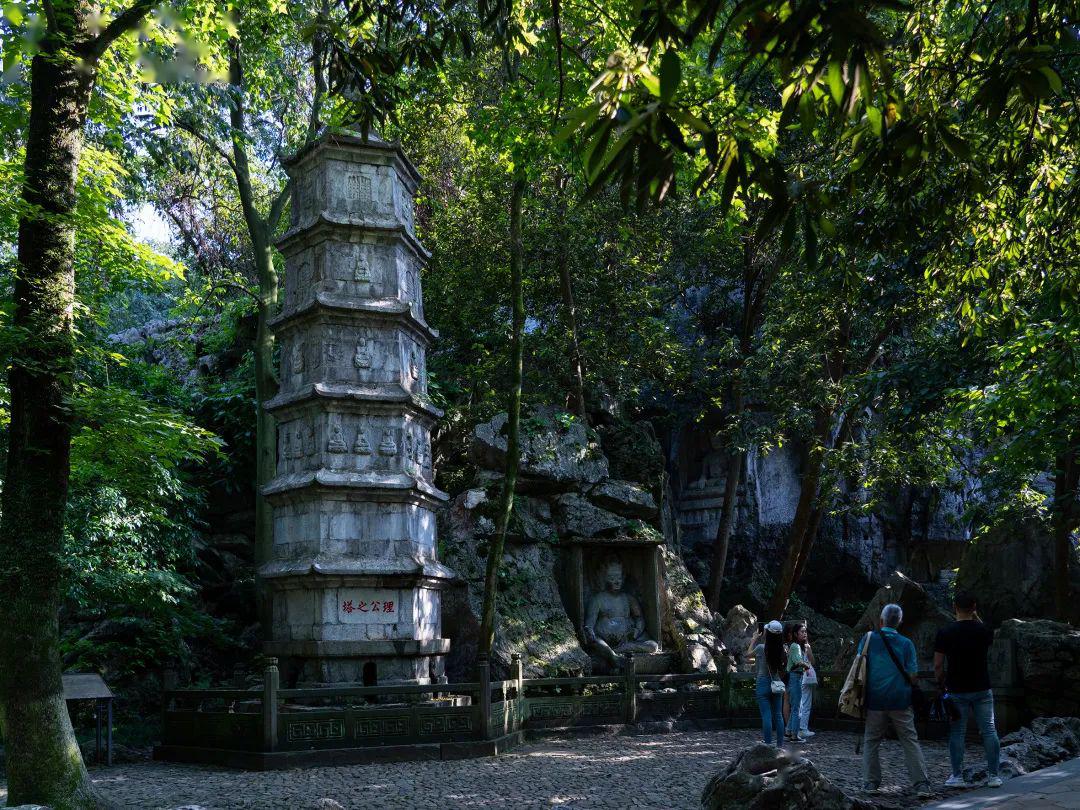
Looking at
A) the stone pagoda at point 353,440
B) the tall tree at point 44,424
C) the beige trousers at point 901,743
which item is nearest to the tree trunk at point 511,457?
the stone pagoda at point 353,440

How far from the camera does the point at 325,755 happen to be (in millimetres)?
11383

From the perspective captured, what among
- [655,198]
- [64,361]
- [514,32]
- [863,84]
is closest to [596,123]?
[655,198]

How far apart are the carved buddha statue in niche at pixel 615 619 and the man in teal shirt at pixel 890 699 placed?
10.0 metres

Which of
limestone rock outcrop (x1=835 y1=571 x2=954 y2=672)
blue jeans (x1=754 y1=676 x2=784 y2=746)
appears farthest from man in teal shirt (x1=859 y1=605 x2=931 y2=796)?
limestone rock outcrop (x1=835 y1=571 x2=954 y2=672)

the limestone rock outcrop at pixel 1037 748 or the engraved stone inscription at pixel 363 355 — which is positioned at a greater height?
the engraved stone inscription at pixel 363 355

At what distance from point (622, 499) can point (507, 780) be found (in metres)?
9.45

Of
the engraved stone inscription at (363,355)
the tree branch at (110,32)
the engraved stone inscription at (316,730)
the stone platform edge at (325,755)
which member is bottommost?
the stone platform edge at (325,755)

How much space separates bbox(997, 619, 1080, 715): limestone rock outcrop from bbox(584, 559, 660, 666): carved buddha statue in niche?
746 centimetres

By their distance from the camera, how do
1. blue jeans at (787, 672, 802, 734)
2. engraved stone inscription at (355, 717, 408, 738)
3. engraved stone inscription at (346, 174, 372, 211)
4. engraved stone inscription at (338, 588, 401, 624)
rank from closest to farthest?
engraved stone inscription at (355, 717, 408, 738)
blue jeans at (787, 672, 802, 734)
engraved stone inscription at (338, 588, 401, 624)
engraved stone inscription at (346, 174, 372, 211)

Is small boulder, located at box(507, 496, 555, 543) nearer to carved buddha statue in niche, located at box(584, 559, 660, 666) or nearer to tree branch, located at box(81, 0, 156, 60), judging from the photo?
carved buddha statue in niche, located at box(584, 559, 660, 666)

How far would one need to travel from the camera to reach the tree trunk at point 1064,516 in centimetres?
1442

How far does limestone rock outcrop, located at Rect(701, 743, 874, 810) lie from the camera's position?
619 cm

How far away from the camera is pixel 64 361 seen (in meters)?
8.45

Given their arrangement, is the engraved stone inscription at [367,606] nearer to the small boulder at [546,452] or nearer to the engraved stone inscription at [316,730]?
the engraved stone inscription at [316,730]
